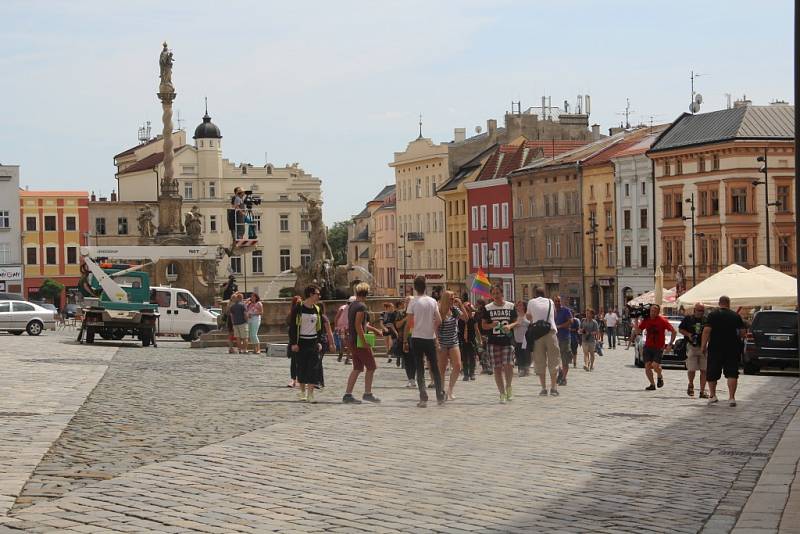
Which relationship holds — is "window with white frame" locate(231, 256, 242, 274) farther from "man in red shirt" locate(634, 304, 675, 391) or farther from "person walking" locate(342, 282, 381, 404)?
"person walking" locate(342, 282, 381, 404)

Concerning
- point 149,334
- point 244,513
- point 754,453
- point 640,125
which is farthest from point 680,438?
point 640,125

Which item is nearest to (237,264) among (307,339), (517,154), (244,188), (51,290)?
(244,188)

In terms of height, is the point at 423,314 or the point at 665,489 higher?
the point at 423,314

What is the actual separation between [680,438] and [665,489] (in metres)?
4.32

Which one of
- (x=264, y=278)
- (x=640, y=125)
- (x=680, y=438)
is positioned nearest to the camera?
(x=680, y=438)

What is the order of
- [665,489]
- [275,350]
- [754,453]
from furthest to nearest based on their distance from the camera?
1. [275,350]
2. [754,453]
3. [665,489]

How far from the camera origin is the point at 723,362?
21.9 meters

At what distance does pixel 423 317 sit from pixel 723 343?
408 centimetres

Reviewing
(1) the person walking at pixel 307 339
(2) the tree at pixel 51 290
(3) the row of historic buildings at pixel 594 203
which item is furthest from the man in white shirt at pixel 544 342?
(2) the tree at pixel 51 290

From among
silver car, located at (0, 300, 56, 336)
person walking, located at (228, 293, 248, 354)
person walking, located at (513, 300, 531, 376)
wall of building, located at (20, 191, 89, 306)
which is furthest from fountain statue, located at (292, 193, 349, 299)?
wall of building, located at (20, 191, 89, 306)

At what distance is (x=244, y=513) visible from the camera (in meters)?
11.3

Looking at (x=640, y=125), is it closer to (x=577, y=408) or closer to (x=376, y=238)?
(x=376, y=238)

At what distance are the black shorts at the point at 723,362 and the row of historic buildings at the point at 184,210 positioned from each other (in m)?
100

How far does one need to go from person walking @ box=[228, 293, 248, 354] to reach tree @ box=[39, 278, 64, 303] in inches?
3069
